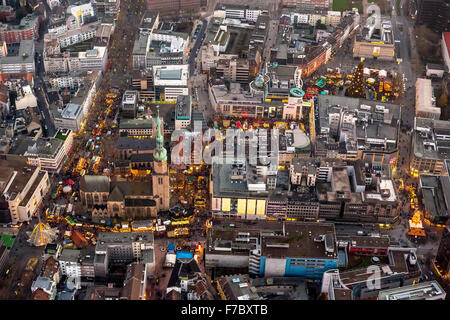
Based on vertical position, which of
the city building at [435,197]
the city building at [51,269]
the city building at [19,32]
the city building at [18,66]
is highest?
the city building at [19,32]

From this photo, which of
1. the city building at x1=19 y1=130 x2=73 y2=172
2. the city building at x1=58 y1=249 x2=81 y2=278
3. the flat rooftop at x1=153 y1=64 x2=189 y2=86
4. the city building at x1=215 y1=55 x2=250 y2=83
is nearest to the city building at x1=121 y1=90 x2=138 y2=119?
the flat rooftop at x1=153 y1=64 x2=189 y2=86

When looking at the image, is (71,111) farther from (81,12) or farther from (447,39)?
(447,39)

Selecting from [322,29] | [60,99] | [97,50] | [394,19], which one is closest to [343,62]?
[322,29]

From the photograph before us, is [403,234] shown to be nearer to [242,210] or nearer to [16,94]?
[242,210]

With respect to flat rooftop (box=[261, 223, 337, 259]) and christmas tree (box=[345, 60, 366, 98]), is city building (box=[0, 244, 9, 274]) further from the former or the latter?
christmas tree (box=[345, 60, 366, 98])

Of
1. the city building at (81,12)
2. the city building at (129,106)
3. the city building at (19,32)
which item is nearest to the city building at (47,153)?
the city building at (129,106)

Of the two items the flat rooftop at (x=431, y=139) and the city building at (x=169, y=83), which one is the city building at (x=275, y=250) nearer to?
the flat rooftop at (x=431, y=139)

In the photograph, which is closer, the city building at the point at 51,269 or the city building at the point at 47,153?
the city building at the point at 51,269
